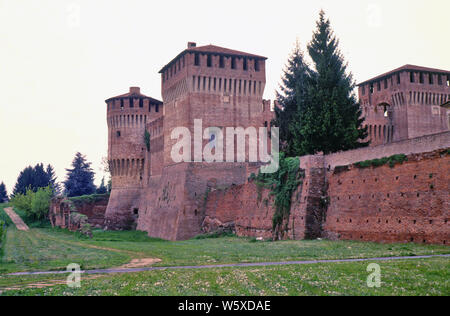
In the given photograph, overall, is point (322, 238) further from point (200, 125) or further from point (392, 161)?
point (200, 125)

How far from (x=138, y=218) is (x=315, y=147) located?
2684 centimetres

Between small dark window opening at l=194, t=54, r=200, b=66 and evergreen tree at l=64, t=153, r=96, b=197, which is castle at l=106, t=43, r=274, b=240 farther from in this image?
evergreen tree at l=64, t=153, r=96, b=197

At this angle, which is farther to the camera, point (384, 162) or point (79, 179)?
point (79, 179)

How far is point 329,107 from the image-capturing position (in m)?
28.9

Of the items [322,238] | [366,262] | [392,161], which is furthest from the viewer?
[322,238]

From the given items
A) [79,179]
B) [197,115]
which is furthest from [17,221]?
[197,115]

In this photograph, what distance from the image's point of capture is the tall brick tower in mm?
37812

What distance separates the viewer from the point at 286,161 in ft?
93.6

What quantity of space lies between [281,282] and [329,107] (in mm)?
19460

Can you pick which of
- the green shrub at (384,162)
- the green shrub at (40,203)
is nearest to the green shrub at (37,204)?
the green shrub at (40,203)

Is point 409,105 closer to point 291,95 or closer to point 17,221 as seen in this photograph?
point 291,95

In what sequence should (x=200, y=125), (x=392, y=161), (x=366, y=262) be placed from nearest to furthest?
(x=366, y=262) → (x=392, y=161) → (x=200, y=125)

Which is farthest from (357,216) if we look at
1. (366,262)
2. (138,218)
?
(138,218)

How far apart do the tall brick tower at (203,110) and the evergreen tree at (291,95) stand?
2.10 meters
